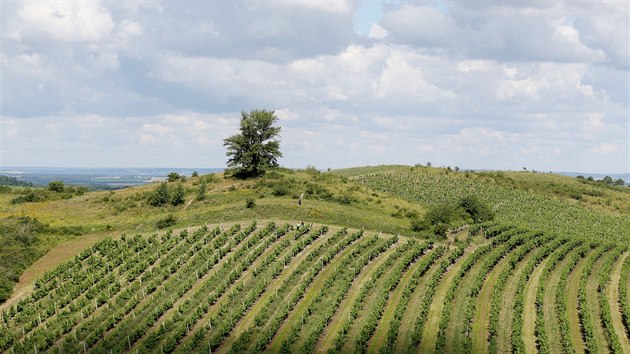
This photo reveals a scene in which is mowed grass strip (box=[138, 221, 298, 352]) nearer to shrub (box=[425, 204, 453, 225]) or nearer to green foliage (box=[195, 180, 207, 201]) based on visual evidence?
shrub (box=[425, 204, 453, 225])

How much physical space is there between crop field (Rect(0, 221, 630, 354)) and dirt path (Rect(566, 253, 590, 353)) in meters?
0.14

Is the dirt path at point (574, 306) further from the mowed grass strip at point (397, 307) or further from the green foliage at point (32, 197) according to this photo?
the green foliage at point (32, 197)

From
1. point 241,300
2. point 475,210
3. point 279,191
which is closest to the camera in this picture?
point 241,300

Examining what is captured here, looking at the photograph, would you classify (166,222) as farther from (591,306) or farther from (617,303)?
(617,303)

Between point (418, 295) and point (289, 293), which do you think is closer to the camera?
point (289, 293)

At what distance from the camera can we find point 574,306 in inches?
2069

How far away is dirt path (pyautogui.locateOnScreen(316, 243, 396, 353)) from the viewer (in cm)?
4500

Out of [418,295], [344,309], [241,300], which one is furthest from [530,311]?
[241,300]

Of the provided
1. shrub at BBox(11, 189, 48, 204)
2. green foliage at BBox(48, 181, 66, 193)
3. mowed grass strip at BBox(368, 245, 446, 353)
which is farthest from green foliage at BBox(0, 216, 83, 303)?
mowed grass strip at BBox(368, 245, 446, 353)

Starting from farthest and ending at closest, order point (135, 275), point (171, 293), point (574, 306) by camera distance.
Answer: point (135, 275) → point (171, 293) → point (574, 306)

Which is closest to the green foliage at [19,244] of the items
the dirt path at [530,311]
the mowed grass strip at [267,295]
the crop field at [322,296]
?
the crop field at [322,296]

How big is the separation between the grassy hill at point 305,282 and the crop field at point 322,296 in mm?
179

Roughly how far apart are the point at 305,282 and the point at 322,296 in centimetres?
313

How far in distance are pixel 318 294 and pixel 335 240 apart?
51.6ft
